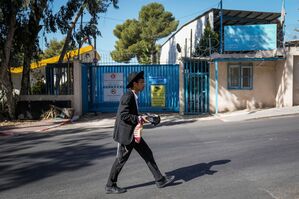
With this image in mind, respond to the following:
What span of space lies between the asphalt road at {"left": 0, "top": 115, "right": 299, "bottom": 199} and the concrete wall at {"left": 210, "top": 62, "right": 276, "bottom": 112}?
5.53 meters

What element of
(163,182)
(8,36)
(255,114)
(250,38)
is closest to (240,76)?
(250,38)

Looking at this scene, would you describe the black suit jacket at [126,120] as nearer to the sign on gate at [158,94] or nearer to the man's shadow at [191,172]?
the man's shadow at [191,172]

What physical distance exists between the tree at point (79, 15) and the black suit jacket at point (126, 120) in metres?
12.1

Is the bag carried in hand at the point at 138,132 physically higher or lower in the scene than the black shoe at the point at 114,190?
higher

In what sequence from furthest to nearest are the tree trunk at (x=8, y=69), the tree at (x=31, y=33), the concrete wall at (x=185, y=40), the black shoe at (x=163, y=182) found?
the concrete wall at (x=185, y=40)
the tree at (x=31, y=33)
the tree trunk at (x=8, y=69)
the black shoe at (x=163, y=182)

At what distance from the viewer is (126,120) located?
496cm

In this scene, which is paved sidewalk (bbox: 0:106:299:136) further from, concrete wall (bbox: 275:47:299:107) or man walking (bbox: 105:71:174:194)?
man walking (bbox: 105:71:174:194)

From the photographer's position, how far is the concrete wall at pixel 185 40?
63.8 feet

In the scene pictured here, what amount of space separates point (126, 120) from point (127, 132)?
0.57 ft

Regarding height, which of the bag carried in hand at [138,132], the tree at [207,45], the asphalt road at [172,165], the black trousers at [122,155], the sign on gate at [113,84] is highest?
the tree at [207,45]

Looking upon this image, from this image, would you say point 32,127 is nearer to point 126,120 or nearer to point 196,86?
point 196,86

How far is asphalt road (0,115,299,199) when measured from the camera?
16.8ft

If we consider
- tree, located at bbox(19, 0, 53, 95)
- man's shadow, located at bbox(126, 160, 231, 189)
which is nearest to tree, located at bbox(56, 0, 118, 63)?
tree, located at bbox(19, 0, 53, 95)

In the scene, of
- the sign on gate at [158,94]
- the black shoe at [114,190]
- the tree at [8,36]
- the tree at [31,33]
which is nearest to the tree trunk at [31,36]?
the tree at [31,33]
